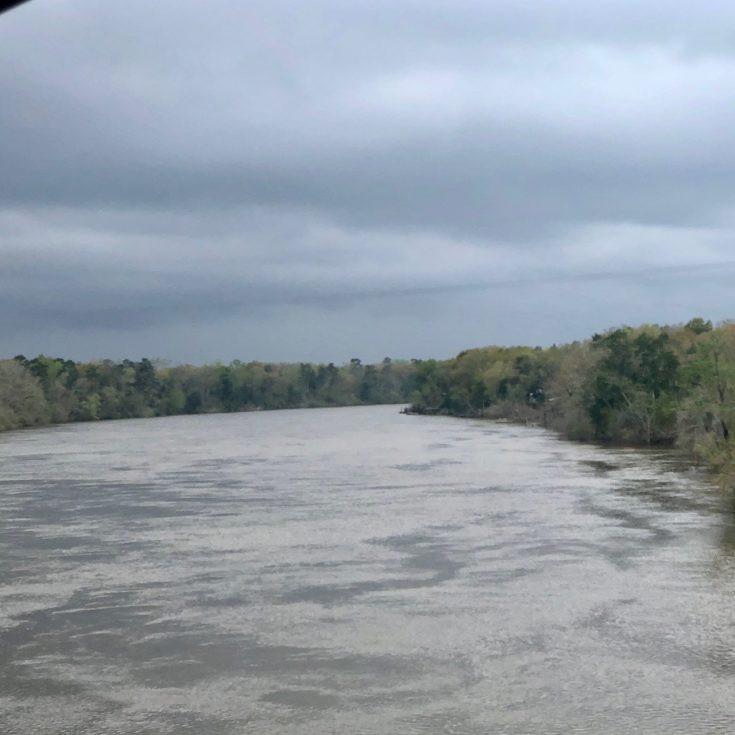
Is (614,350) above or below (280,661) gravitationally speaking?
above

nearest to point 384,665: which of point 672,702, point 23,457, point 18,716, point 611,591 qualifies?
point 672,702

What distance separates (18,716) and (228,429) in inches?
2524

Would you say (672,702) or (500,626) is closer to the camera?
(672,702)

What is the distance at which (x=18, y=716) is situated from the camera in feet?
36.5

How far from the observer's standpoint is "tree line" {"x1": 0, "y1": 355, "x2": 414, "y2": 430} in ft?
287

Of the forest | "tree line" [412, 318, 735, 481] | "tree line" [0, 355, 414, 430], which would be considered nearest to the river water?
"tree line" [412, 318, 735, 481]

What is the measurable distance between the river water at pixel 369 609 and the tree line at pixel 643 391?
4546 mm

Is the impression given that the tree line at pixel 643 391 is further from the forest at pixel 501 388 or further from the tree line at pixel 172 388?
the tree line at pixel 172 388

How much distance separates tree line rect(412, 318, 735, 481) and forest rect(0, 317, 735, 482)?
0.07 meters

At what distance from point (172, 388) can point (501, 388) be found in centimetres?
4124

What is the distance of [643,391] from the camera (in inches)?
1930

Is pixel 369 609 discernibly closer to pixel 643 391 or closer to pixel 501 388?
pixel 643 391

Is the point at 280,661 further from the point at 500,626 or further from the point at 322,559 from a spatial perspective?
the point at 322,559

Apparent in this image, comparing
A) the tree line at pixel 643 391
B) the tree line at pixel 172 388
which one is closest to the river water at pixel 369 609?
the tree line at pixel 643 391
